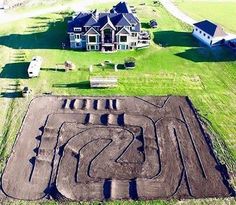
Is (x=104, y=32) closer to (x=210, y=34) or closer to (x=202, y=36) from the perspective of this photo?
(x=202, y=36)

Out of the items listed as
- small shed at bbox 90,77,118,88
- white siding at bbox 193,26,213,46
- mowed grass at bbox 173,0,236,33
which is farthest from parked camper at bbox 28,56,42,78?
mowed grass at bbox 173,0,236,33

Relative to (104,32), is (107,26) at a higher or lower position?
higher

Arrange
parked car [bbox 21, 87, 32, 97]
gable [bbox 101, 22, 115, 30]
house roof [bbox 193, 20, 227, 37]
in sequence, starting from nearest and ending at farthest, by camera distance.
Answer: parked car [bbox 21, 87, 32, 97], gable [bbox 101, 22, 115, 30], house roof [bbox 193, 20, 227, 37]

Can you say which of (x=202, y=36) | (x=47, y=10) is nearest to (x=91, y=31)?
(x=202, y=36)

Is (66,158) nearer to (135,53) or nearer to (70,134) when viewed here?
(70,134)

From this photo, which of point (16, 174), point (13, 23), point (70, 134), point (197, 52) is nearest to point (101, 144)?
point (70, 134)

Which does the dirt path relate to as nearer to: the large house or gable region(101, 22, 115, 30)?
the large house
